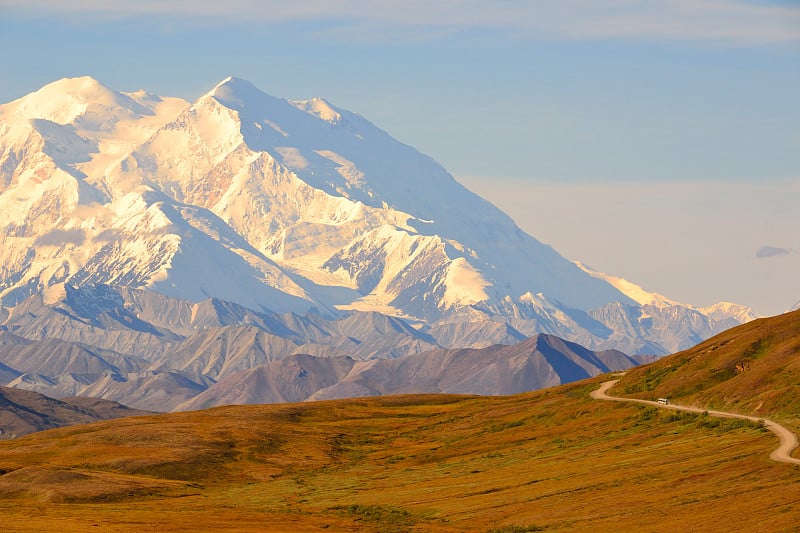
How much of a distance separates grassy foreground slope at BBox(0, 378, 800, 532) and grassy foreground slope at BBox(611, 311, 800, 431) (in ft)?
21.0

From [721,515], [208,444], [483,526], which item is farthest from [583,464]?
[208,444]

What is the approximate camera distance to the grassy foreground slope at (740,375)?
143 meters

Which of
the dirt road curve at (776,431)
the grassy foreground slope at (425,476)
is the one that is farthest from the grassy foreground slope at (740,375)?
the grassy foreground slope at (425,476)

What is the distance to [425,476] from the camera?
483ft

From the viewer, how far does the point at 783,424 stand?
5113 inches

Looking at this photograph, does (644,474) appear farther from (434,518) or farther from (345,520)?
(345,520)

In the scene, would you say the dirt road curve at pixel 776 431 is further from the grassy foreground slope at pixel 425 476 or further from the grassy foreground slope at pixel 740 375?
the grassy foreground slope at pixel 740 375

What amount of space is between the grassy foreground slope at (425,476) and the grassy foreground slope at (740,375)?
6409 mm

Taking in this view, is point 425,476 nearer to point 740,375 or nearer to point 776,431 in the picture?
point 776,431

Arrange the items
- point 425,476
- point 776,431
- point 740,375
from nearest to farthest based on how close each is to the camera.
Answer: point 776,431 → point 425,476 → point 740,375

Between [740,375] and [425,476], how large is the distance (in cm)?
4081

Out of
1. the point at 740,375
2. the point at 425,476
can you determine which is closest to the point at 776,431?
the point at 740,375

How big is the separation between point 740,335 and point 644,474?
232 feet

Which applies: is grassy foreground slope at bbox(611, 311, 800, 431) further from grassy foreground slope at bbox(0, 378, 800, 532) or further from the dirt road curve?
grassy foreground slope at bbox(0, 378, 800, 532)
